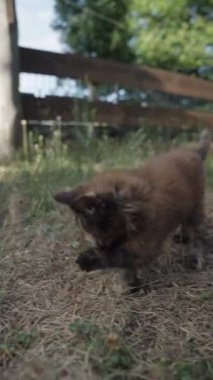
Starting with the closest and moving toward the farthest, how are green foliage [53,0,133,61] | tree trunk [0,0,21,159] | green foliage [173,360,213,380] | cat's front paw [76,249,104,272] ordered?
1. green foliage [173,360,213,380]
2. cat's front paw [76,249,104,272]
3. tree trunk [0,0,21,159]
4. green foliage [53,0,133,61]

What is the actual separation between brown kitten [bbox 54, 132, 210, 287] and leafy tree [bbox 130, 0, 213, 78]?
39.3 feet

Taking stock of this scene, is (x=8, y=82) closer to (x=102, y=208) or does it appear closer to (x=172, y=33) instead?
(x=102, y=208)

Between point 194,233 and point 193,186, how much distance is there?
35cm

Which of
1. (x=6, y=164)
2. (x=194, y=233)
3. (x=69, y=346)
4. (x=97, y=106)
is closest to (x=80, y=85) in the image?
(x=97, y=106)

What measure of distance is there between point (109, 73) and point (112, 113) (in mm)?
707

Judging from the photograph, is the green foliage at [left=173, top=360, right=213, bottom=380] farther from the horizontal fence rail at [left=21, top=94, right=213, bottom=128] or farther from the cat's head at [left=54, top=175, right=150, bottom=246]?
the horizontal fence rail at [left=21, top=94, right=213, bottom=128]

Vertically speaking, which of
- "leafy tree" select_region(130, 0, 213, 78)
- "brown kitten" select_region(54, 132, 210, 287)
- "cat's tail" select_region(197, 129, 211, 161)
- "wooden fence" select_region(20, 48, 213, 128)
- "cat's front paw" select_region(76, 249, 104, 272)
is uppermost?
"leafy tree" select_region(130, 0, 213, 78)

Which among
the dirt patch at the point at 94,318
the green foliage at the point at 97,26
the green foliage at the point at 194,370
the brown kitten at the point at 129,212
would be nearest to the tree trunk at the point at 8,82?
the dirt patch at the point at 94,318

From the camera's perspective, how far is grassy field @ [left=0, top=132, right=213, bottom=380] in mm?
2342

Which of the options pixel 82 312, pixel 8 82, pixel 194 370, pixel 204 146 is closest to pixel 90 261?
pixel 82 312

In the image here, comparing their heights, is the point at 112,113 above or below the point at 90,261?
above

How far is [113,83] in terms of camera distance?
8922 mm

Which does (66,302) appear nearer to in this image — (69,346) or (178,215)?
(69,346)

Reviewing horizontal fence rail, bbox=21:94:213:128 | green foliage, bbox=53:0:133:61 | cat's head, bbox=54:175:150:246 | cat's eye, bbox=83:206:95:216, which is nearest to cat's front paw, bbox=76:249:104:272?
cat's head, bbox=54:175:150:246
